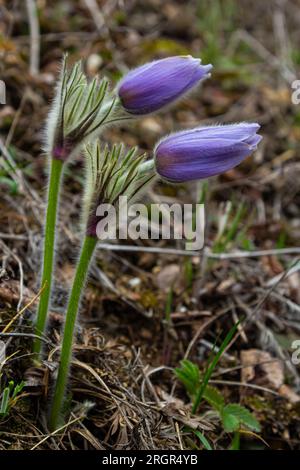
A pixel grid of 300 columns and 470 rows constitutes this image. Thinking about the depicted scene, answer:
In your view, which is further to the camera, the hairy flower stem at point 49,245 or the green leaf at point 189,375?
the green leaf at point 189,375

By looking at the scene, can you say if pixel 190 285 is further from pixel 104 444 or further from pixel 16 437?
pixel 16 437

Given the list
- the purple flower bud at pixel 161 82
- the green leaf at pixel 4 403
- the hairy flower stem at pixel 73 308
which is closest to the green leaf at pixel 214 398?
the hairy flower stem at pixel 73 308

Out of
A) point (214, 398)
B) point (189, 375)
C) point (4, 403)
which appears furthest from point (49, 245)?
point (214, 398)

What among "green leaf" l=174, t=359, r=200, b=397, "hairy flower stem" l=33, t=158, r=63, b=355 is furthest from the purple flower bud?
"green leaf" l=174, t=359, r=200, b=397

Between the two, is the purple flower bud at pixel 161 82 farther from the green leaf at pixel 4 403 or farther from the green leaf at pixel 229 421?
the green leaf at pixel 229 421

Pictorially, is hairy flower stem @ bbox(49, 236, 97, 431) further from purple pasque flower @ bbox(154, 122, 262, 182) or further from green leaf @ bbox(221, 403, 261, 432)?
green leaf @ bbox(221, 403, 261, 432)

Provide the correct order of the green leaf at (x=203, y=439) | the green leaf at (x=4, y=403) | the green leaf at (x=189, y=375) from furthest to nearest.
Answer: the green leaf at (x=189, y=375) < the green leaf at (x=203, y=439) < the green leaf at (x=4, y=403)
